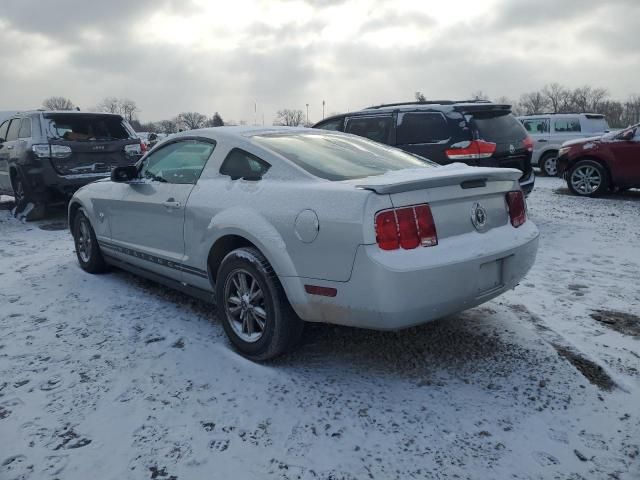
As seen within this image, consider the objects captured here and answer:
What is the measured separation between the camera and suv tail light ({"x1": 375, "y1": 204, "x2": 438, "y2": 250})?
2.58 meters

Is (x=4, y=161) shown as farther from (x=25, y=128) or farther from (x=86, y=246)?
(x=86, y=246)

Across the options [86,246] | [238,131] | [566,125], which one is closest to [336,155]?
[238,131]

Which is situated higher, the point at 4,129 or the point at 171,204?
the point at 4,129

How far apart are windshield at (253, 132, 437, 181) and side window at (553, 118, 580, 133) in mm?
11902

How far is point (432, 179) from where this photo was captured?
2.77 meters

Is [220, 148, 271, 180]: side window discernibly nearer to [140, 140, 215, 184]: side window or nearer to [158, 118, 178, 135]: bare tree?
[140, 140, 215, 184]: side window

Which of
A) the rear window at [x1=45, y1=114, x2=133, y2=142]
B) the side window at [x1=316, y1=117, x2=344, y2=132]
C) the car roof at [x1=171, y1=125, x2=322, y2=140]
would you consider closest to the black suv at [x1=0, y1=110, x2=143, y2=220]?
the rear window at [x1=45, y1=114, x2=133, y2=142]

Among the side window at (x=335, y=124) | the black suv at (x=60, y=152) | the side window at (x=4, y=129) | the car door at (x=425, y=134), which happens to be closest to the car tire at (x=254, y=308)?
the car door at (x=425, y=134)

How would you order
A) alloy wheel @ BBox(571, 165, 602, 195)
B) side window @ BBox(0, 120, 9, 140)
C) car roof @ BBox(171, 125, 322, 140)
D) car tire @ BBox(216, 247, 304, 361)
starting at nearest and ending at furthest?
1. car tire @ BBox(216, 247, 304, 361)
2. car roof @ BBox(171, 125, 322, 140)
3. side window @ BBox(0, 120, 9, 140)
4. alloy wheel @ BBox(571, 165, 602, 195)

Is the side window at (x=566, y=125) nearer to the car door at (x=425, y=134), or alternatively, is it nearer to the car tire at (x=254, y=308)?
the car door at (x=425, y=134)

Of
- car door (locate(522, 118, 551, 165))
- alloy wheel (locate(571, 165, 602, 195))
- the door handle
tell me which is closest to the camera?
the door handle

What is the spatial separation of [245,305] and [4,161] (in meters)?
7.93

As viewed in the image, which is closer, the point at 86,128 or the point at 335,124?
the point at 335,124

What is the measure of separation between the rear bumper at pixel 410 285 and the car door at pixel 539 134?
40.8ft
